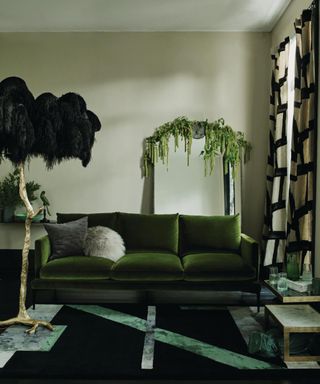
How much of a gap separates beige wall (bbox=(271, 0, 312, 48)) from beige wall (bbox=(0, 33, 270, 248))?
0.22 meters

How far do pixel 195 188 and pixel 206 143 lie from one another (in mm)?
570

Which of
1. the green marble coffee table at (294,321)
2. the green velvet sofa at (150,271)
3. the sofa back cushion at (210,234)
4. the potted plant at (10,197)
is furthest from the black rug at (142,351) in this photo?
the potted plant at (10,197)

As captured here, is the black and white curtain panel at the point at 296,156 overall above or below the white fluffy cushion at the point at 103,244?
above

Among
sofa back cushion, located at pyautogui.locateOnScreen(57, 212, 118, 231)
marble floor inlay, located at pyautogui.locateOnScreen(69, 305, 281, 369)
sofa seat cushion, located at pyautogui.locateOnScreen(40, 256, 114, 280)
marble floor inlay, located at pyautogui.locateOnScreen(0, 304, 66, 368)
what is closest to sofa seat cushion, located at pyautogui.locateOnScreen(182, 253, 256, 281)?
marble floor inlay, located at pyautogui.locateOnScreen(69, 305, 281, 369)

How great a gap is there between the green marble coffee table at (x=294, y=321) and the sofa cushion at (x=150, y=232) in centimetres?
158

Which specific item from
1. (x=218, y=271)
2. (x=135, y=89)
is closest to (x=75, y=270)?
(x=218, y=271)

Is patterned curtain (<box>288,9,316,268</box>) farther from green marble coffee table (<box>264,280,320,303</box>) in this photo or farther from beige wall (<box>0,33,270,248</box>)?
beige wall (<box>0,33,270,248</box>)

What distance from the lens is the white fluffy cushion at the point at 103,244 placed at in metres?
4.41

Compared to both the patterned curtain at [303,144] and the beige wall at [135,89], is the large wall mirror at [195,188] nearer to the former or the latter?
the beige wall at [135,89]

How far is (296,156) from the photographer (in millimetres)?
4328

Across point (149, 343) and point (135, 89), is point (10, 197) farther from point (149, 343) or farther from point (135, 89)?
point (149, 343)

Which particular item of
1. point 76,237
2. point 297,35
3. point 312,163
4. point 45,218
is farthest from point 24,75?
point 312,163

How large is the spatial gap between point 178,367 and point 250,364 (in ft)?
1.52

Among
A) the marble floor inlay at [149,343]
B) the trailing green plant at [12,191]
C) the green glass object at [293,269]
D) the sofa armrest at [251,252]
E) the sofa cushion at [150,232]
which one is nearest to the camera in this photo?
the marble floor inlay at [149,343]
